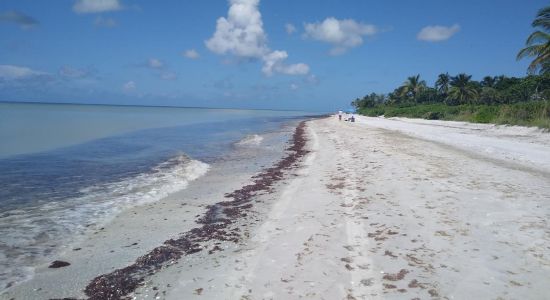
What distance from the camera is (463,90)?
65.2m

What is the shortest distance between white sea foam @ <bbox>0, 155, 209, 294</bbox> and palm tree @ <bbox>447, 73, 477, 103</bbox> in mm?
63636

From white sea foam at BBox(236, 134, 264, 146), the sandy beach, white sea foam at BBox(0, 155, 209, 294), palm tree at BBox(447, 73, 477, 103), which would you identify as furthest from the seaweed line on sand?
palm tree at BBox(447, 73, 477, 103)

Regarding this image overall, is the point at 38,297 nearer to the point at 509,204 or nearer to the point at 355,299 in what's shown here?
the point at 355,299

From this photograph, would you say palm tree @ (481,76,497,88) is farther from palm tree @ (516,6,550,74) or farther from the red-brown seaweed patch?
the red-brown seaweed patch

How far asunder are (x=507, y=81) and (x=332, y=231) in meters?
70.2

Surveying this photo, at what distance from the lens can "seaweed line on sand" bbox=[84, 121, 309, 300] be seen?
4617mm

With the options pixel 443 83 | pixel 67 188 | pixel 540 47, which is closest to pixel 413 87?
pixel 443 83

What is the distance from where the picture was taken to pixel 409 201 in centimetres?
775

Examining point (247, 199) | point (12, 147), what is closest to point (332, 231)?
point (247, 199)

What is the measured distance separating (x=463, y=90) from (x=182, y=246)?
69.7 metres

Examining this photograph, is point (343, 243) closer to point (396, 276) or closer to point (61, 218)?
point (396, 276)

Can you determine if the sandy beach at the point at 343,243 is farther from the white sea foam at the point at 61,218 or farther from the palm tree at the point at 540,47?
the palm tree at the point at 540,47

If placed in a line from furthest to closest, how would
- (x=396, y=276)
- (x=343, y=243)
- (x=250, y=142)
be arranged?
(x=250, y=142), (x=343, y=243), (x=396, y=276)

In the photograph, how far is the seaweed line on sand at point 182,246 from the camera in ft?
15.1
